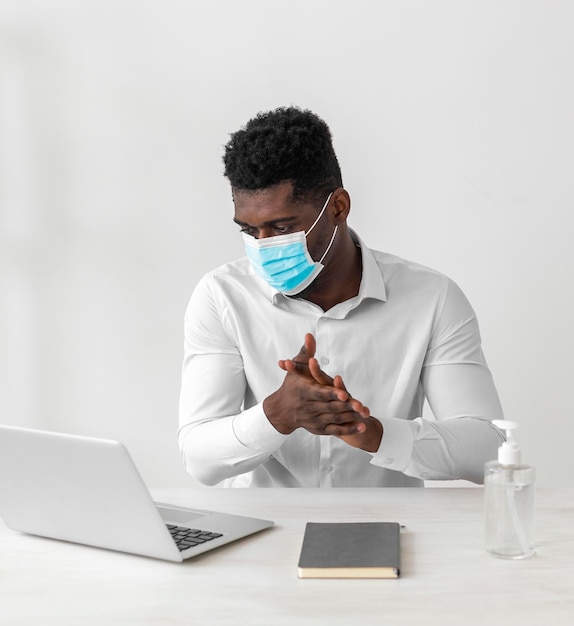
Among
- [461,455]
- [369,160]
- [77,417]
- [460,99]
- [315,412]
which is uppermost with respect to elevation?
[460,99]

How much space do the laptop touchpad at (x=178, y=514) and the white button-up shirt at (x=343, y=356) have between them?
1.16 feet

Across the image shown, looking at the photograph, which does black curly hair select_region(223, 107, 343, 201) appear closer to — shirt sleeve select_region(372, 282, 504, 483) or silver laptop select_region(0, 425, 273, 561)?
shirt sleeve select_region(372, 282, 504, 483)

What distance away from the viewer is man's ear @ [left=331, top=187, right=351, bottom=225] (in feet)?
6.37

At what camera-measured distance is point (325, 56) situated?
2.71m

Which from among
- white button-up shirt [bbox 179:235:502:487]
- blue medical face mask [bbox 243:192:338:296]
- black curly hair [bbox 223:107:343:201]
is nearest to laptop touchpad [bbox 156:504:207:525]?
white button-up shirt [bbox 179:235:502:487]

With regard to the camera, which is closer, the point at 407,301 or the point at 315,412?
the point at 315,412

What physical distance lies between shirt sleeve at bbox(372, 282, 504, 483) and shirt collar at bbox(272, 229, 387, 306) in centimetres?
14

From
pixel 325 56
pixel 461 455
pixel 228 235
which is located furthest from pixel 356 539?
pixel 325 56

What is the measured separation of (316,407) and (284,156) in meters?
0.56

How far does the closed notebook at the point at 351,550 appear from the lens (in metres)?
1.15

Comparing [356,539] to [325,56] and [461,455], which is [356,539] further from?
[325,56]

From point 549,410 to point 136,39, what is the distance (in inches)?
67.0

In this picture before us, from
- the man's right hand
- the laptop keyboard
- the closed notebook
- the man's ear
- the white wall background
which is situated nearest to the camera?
the closed notebook

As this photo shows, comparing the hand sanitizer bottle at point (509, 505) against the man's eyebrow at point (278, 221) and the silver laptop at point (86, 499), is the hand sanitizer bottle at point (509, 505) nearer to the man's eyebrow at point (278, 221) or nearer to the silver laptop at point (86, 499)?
the silver laptop at point (86, 499)
